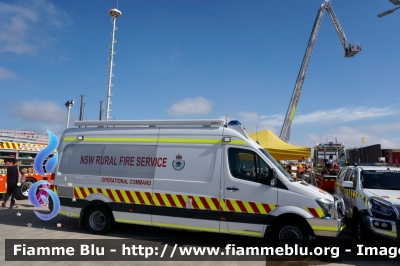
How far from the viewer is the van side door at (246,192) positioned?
6039mm

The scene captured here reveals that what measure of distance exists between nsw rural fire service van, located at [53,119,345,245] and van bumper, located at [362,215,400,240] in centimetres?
50

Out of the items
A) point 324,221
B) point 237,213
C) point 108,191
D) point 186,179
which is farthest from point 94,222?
point 324,221

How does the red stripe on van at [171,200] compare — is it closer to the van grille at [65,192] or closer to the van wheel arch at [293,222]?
the van wheel arch at [293,222]

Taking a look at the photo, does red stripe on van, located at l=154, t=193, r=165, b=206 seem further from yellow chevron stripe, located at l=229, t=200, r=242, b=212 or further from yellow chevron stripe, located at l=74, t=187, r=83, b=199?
yellow chevron stripe, located at l=74, t=187, r=83, b=199

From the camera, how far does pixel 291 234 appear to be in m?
5.96

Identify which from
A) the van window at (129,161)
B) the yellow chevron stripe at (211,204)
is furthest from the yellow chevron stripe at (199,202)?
the van window at (129,161)

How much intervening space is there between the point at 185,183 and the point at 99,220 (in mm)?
2500

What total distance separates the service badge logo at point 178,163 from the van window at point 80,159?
1.98 meters

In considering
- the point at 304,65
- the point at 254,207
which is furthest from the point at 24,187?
the point at 304,65

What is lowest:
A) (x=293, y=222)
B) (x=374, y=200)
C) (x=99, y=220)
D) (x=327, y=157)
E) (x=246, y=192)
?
(x=99, y=220)

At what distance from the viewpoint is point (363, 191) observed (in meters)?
6.75

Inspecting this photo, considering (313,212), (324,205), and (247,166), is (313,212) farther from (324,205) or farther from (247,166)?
(247,166)

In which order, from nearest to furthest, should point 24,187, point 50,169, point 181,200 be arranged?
point 181,200 → point 50,169 → point 24,187

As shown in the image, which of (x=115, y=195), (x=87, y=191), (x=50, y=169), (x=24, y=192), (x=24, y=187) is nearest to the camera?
(x=115, y=195)
